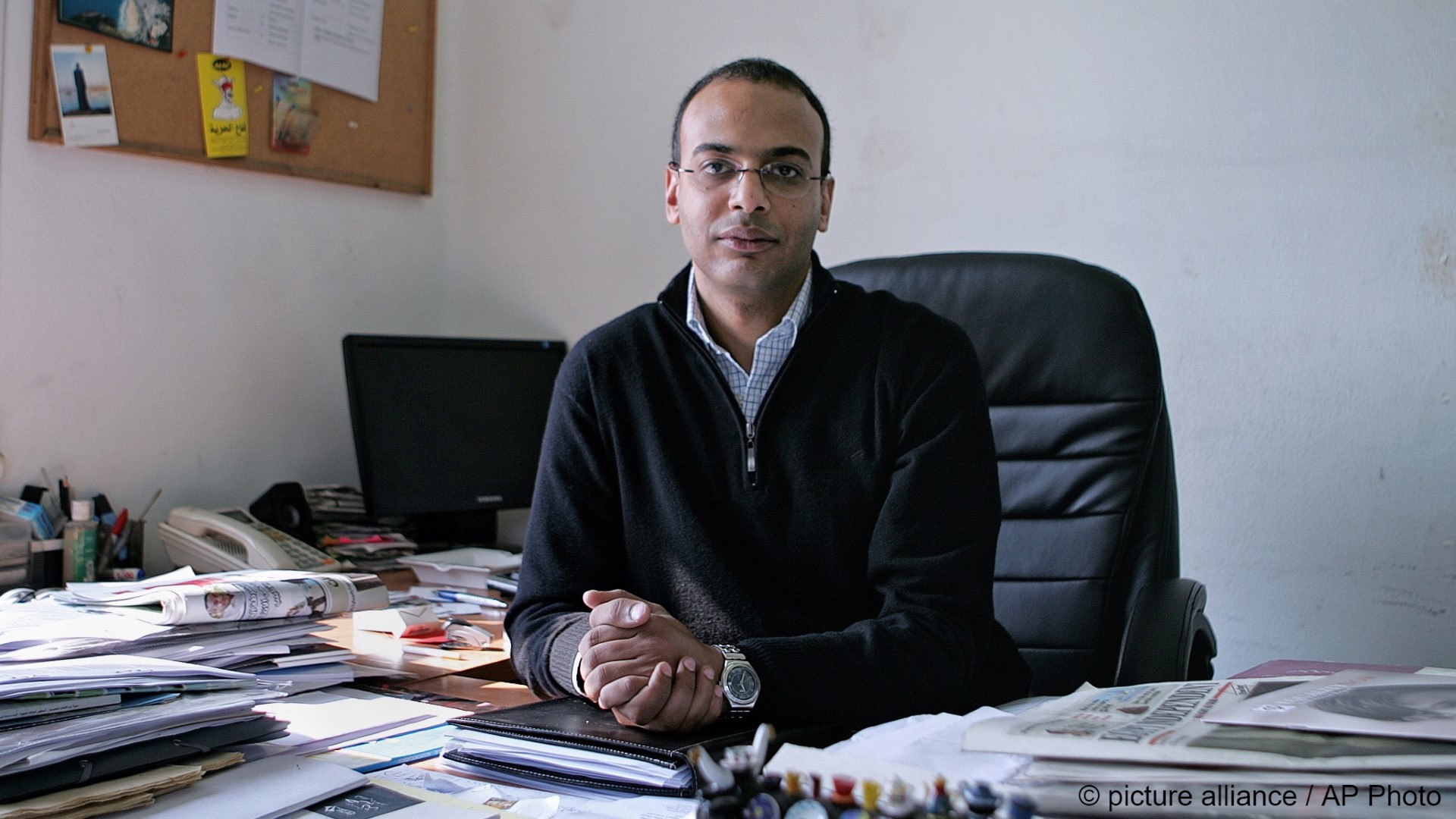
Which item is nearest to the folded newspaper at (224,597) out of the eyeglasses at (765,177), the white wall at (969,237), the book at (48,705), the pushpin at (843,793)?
the book at (48,705)

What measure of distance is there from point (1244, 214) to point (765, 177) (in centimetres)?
87

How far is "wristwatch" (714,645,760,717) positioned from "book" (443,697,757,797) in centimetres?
2

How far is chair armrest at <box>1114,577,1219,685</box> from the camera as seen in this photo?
125 centimetres

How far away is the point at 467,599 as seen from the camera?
193 centimetres

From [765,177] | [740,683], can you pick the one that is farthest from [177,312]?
[740,683]

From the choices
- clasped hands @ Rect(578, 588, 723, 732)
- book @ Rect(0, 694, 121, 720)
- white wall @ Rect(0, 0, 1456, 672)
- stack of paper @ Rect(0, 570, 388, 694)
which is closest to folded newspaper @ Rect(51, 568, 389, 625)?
stack of paper @ Rect(0, 570, 388, 694)

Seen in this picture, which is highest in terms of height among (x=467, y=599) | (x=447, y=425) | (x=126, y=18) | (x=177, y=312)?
(x=126, y=18)

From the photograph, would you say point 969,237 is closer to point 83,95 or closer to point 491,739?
point 491,739

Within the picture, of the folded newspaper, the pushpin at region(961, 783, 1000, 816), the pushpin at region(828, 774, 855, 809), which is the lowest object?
the folded newspaper

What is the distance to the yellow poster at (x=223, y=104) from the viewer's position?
2.19m

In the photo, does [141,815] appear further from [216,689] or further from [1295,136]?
[1295,136]

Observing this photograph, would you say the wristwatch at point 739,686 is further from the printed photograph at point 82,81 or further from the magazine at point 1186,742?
the printed photograph at point 82,81

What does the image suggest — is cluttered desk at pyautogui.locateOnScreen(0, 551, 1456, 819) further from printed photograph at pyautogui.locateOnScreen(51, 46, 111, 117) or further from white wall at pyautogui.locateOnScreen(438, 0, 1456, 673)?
printed photograph at pyautogui.locateOnScreen(51, 46, 111, 117)

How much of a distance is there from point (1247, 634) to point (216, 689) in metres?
1.50
